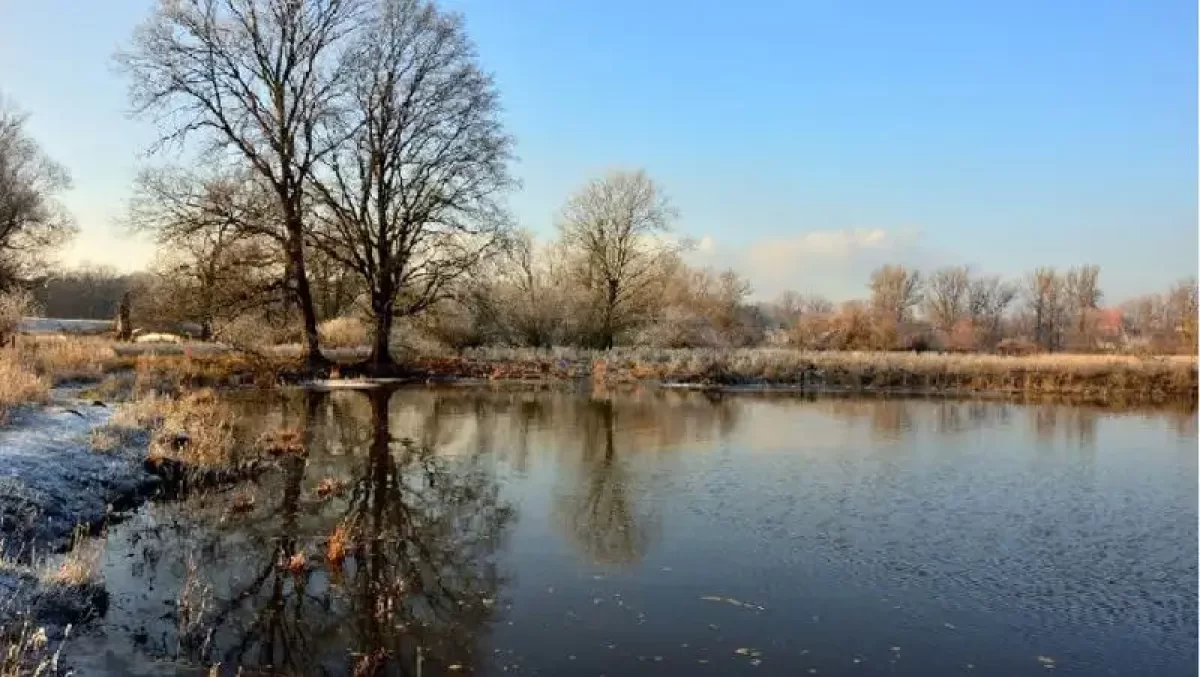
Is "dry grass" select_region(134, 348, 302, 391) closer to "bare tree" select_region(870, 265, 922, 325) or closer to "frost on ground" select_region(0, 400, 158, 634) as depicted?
"frost on ground" select_region(0, 400, 158, 634)

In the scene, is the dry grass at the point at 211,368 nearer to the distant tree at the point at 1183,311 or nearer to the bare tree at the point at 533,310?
the bare tree at the point at 533,310

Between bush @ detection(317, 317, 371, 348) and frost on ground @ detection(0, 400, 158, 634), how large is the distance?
2005 centimetres

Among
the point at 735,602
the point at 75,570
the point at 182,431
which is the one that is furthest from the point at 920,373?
the point at 75,570

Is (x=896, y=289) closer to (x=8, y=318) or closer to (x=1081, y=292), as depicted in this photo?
(x=1081, y=292)

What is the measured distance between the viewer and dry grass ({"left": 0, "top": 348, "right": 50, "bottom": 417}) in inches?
463

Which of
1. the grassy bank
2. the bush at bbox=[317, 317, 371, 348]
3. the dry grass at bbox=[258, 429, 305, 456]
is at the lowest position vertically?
the dry grass at bbox=[258, 429, 305, 456]

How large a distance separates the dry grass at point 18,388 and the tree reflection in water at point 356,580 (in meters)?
4.21

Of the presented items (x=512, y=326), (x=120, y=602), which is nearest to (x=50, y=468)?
(x=120, y=602)

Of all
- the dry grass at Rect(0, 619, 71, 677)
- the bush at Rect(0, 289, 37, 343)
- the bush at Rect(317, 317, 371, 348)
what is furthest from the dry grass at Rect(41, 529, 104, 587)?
the bush at Rect(317, 317, 371, 348)

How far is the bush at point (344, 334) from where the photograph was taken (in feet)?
107

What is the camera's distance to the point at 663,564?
7.66 m

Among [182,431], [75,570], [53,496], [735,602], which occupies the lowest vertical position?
[735,602]

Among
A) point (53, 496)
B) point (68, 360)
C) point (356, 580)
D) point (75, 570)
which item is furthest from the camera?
point (68, 360)

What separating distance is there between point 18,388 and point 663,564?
1047cm
